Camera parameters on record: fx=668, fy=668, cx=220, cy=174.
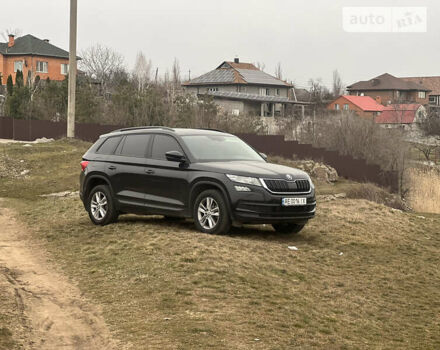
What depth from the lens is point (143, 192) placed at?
34.7 feet

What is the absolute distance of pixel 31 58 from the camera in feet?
239

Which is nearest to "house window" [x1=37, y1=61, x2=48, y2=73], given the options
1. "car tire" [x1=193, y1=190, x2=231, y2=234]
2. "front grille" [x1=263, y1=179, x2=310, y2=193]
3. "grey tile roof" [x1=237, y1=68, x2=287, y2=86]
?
"grey tile roof" [x1=237, y1=68, x2=287, y2=86]

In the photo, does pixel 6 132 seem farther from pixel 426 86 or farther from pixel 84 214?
pixel 426 86

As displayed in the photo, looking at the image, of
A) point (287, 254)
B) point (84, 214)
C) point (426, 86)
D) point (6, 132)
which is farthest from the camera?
point (426, 86)

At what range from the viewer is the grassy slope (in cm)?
604

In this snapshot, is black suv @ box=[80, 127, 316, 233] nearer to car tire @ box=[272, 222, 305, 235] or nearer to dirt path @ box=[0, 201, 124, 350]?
car tire @ box=[272, 222, 305, 235]

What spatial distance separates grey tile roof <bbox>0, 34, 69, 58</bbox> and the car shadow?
6502 cm

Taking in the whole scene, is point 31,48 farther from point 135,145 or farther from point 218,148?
point 218,148

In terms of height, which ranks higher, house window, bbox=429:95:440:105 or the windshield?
house window, bbox=429:95:440:105

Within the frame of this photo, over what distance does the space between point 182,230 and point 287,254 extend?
191 cm

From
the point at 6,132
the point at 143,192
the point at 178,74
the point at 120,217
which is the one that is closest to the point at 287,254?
the point at 143,192

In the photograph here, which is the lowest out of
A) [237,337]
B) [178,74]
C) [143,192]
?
[237,337]

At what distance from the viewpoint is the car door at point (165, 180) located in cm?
999

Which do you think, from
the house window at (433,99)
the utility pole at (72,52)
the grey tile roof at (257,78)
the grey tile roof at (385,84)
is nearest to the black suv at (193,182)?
the utility pole at (72,52)
